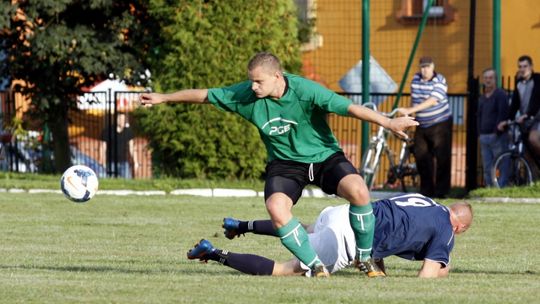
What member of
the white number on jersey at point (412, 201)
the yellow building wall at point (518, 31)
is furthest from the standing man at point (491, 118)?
the white number on jersey at point (412, 201)

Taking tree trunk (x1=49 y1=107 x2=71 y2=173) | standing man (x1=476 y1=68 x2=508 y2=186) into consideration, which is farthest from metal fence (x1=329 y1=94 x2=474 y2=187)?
tree trunk (x1=49 y1=107 x2=71 y2=173)

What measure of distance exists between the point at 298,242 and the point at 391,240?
0.75 metres

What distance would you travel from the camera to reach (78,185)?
12.2 meters

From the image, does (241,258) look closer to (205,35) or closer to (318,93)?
(318,93)

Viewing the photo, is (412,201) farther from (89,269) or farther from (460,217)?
(89,269)

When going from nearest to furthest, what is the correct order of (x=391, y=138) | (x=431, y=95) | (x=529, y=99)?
(x=431, y=95)
(x=529, y=99)
(x=391, y=138)

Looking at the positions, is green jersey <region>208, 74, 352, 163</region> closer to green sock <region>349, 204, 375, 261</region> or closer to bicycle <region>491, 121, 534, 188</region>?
green sock <region>349, 204, 375, 261</region>

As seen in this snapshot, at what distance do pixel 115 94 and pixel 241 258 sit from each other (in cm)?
1525

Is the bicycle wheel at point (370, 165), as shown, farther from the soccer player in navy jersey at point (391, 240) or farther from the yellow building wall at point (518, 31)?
the soccer player in navy jersey at point (391, 240)

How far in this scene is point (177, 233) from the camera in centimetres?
1502

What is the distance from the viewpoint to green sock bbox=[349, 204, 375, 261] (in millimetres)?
10008

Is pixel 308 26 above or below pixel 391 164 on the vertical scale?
above

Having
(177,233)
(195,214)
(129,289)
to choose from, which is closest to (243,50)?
(195,214)

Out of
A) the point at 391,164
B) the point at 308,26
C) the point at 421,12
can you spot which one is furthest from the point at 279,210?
the point at 421,12
